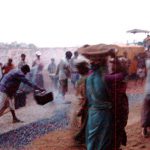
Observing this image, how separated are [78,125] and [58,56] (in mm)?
15022

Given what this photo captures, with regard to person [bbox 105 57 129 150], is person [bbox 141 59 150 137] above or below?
below

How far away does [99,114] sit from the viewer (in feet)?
16.8

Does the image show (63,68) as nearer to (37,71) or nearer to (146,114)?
(37,71)

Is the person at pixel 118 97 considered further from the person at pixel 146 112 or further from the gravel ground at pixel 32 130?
the gravel ground at pixel 32 130

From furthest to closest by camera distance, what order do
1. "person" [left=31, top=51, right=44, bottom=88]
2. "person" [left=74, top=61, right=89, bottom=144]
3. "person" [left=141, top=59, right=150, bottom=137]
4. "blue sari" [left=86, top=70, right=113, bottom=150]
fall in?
"person" [left=31, top=51, right=44, bottom=88] < "person" [left=141, top=59, right=150, bottom=137] < "person" [left=74, top=61, right=89, bottom=144] < "blue sari" [left=86, top=70, right=113, bottom=150]

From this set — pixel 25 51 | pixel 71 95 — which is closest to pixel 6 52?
pixel 25 51

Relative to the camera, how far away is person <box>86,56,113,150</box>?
5.08m

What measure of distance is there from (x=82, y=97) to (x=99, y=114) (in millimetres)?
1390

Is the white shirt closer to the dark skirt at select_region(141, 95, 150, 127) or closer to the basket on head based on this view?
the dark skirt at select_region(141, 95, 150, 127)

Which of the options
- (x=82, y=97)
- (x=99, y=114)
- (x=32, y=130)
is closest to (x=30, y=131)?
(x=32, y=130)

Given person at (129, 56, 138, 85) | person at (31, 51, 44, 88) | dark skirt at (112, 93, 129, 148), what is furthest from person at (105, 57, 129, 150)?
person at (129, 56, 138, 85)

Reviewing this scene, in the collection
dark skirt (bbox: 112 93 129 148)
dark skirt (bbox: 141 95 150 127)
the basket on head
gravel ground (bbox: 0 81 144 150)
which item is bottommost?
gravel ground (bbox: 0 81 144 150)

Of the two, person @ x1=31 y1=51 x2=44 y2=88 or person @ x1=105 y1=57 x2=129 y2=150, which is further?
person @ x1=31 y1=51 x2=44 y2=88

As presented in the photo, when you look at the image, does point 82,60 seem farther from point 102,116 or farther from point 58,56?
point 58,56
